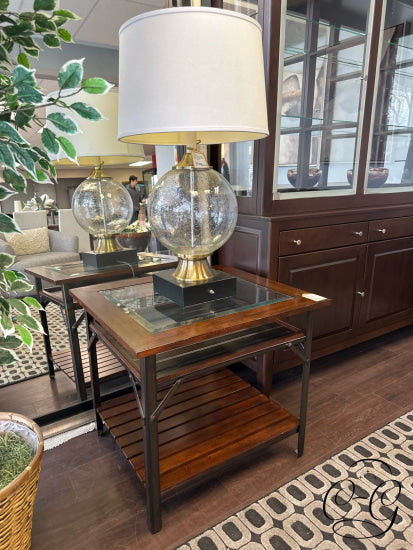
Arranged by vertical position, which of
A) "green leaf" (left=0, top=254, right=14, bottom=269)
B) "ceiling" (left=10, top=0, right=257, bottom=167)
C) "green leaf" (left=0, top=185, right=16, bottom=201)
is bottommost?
"green leaf" (left=0, top=254, right=14, bottom=269)

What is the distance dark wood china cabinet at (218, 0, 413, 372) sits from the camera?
1558 mm

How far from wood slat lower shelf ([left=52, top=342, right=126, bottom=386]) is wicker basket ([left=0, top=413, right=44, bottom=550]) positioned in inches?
23.3

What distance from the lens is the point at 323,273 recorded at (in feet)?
5.81

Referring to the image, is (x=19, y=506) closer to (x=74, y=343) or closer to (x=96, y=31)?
(x=74, y=343)

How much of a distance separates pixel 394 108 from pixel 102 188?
5.72 feet

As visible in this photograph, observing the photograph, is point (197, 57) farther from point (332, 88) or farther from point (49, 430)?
point (49, 430)

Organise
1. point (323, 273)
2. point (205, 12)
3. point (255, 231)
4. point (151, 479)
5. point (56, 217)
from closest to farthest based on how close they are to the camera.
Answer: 1. point (205, 12)
2. point (151, 479)
3. point (56, 217)
4. point (255, 231)
5. point (323, 273)

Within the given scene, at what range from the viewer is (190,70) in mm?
902

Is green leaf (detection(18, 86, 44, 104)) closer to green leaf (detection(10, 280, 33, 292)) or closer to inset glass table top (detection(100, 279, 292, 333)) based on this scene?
green leaf (detection(10, 280, 33, 292))

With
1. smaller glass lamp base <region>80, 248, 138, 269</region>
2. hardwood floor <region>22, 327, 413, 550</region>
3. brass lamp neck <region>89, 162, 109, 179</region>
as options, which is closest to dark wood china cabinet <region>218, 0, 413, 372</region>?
hardwood floor <region>22, 327, 413, 550</region>

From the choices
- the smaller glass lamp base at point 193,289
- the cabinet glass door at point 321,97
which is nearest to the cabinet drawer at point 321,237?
the cabinet glass door at point 321,97

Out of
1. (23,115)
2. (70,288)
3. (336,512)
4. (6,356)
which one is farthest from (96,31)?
(336,512)

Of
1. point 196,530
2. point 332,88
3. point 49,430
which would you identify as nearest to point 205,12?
point 332,88

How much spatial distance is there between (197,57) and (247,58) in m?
0.15
